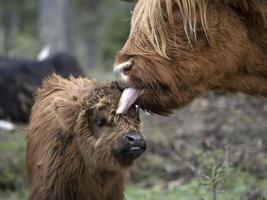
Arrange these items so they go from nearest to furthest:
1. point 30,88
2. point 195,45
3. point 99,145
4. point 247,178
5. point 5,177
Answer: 1. point 195,45
2. point 99,145
3. point 247,178
4. point 5,177
5. point 30,88

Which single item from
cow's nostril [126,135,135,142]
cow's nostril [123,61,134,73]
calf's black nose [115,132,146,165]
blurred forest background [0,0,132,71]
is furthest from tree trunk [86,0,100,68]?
cow's nostril [123,61,134,73]

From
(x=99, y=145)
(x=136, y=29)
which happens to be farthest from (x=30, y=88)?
(x=136, y=29)

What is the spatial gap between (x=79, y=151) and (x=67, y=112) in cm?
40

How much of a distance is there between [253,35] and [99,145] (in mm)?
2163

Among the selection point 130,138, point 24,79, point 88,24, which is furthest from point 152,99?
point 88,24

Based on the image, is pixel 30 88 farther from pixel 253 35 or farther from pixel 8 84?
pixel 253 35

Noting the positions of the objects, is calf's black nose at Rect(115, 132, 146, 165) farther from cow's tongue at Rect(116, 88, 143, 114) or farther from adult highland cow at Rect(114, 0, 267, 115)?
adult highland cow at Rect(114, 0, 267, 115)

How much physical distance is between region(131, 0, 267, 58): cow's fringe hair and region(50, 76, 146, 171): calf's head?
1.14 m

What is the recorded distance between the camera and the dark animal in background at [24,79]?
13.7m

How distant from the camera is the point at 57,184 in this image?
6.55m

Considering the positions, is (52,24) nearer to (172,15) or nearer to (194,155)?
(194,155)

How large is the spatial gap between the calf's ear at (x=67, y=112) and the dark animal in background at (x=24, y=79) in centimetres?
666

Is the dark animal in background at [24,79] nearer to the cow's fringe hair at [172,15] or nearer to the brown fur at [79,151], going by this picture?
the brown fur at [79,151]

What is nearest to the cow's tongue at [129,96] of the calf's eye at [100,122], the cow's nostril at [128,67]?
the cow's nostril at [128,67]
